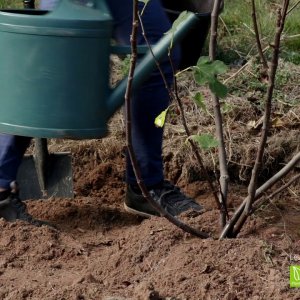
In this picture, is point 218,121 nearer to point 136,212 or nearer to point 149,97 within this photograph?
point 149,97

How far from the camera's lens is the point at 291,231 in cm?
308

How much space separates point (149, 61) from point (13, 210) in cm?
80

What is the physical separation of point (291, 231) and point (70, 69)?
104 centimetres

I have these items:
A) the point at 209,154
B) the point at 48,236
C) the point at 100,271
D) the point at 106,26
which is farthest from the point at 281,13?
the point at 209,154

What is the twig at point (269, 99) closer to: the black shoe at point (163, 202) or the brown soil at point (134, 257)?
the brown soil at point (134, 257)

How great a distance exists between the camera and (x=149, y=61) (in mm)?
2652

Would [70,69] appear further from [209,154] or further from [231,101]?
[231,101]

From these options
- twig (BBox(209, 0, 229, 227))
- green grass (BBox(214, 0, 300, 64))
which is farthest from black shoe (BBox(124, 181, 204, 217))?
green grass (BBox(214, 0, 300, 64))

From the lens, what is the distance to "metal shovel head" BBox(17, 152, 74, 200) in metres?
3.46

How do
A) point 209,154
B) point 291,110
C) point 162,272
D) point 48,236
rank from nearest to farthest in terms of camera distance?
point 162,272, point 48,236, point 209,154, point 291,110

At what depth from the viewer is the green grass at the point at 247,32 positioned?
4.75m

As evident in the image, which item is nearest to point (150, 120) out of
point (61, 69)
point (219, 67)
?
point (61, 69)

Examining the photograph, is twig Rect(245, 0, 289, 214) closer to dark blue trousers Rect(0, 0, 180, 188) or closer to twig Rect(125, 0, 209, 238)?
twig Rect(125, 0, 209, 238)

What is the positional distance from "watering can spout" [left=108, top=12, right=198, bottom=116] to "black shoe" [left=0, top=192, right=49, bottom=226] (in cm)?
56
